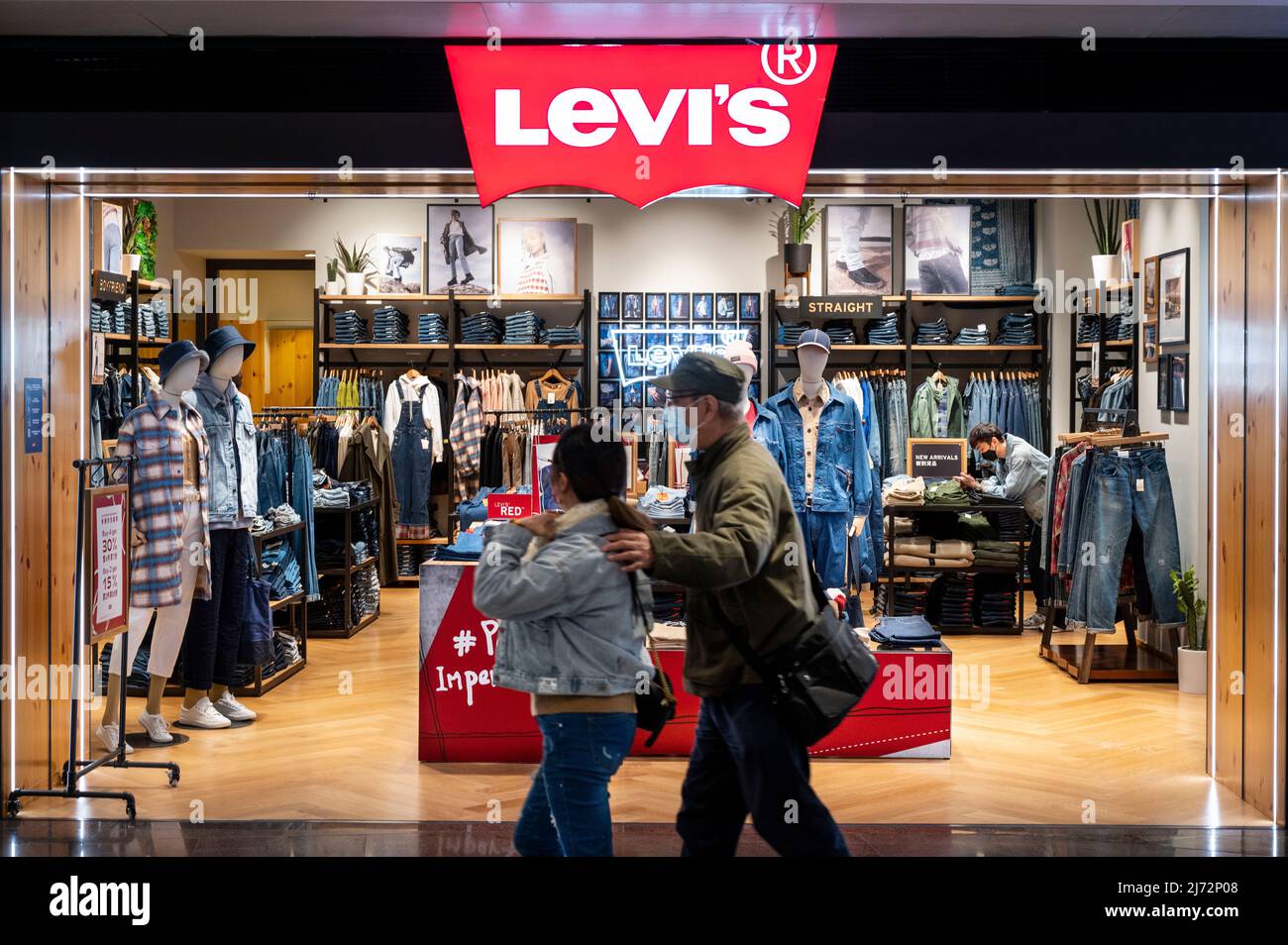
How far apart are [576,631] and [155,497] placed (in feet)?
8.98

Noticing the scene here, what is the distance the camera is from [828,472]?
515 cm

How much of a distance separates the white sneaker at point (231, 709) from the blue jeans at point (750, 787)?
10.5ft

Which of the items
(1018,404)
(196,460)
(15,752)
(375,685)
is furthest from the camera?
(1018,404)

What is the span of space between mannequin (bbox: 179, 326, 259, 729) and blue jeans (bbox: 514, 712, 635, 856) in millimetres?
3066

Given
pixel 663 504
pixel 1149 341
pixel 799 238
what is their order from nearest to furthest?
pixel 663 504
pixel 1149 341
pixel 799 238

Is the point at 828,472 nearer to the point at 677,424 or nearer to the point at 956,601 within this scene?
the point at 677,424

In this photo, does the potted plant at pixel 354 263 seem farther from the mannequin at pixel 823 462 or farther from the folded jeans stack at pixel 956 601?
the mannequin at pixel 823 462

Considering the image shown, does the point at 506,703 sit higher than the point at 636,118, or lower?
lower

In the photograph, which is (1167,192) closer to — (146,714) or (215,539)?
(215,539)

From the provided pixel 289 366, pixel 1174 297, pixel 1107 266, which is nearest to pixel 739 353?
pixel 1174 297

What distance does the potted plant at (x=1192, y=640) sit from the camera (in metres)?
6.13
